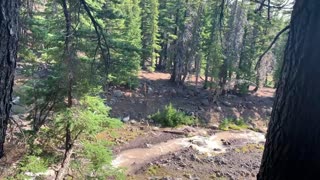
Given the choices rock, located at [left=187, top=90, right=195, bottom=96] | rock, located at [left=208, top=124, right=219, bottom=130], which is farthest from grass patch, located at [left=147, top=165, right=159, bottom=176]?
rock, located at [left=187, top=90, right=195, bottom=96]

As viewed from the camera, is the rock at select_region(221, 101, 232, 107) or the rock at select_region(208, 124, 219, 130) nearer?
the rock at select_region(208, 124, 219, 130)

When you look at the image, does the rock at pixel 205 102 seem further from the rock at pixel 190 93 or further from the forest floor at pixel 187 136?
the rock at pixel 190 93

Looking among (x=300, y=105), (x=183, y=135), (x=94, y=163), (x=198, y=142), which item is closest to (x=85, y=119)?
(x=94, y=163)

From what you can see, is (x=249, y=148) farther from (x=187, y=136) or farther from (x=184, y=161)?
(x=184, y=161)

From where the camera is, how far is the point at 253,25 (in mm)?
27828

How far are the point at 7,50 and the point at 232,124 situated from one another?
2069cm

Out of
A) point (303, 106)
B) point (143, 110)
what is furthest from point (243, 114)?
point (303, 106)

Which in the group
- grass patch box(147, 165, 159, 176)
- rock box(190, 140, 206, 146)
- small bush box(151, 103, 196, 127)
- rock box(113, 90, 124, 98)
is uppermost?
rock box(113, 90, 124, 98)

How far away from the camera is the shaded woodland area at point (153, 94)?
4.87ft

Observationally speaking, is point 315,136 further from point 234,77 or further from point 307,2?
point 234,77

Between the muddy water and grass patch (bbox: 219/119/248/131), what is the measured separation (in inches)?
24.4

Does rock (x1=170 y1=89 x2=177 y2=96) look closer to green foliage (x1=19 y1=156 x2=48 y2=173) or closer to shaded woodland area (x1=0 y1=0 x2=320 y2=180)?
shaded woodland area (x1=0 y1=0 x2=320 y2=180)

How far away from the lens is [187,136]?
1866cm

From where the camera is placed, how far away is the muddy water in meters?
14.7
